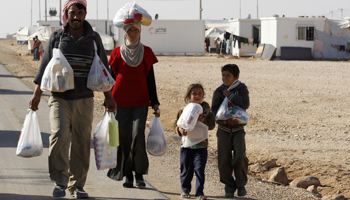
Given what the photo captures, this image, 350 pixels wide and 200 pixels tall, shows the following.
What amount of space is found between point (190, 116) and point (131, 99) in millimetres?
701

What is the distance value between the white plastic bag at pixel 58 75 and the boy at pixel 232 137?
5.14 ft

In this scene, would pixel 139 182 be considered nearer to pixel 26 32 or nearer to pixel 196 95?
pixel 196 95

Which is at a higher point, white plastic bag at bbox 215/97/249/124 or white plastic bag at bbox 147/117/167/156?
white plastic bag at bbox 215/97/249/124

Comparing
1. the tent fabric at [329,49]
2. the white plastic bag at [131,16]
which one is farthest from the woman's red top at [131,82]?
the tent fabric at [329,49]

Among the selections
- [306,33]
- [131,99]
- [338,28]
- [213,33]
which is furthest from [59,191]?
[213,33]

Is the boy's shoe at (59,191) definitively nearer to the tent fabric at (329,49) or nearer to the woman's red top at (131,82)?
the woman's red top at (131,82)

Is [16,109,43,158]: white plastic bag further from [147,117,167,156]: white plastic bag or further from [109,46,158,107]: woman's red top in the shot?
[147,117,167,156]: white plastic bag

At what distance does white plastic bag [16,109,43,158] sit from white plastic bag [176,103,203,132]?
1364 millimetres

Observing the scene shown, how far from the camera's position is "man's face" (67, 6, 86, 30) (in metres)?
4.42

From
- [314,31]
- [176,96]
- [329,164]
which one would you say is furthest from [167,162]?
[314,31]

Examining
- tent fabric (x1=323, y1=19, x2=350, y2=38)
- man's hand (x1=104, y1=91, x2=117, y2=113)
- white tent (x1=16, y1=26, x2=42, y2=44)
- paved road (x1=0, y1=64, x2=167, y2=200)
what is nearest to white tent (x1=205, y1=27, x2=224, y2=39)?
white tent (x1=16, y1=26, x2=42, y2=44)

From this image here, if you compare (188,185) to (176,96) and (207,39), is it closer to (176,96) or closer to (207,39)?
(176,96)

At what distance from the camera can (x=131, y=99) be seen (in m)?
5.07

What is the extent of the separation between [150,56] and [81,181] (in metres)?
1.45
